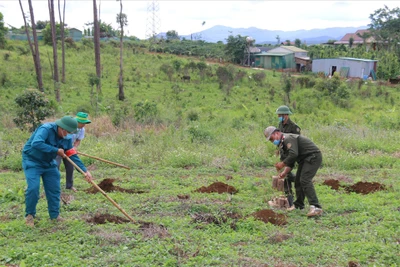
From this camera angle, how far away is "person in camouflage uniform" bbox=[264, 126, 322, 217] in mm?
6402

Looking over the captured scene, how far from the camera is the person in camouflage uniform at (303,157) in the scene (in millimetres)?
6402

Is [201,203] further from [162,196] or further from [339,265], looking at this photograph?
[339,265]

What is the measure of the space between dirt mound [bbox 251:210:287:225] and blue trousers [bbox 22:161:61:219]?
10.1ft

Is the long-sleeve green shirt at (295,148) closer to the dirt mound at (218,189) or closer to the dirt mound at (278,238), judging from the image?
the dirt mound at (278,238)

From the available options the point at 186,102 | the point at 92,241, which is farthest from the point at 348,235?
the point at 186,102

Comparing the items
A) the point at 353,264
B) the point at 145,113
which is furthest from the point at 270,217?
the point at 145,113

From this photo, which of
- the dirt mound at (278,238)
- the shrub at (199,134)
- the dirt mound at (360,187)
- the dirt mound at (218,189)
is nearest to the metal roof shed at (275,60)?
the shrub at (199,134)

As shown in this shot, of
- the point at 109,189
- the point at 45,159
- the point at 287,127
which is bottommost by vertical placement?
the point at 109,189

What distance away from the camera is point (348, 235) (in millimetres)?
5715

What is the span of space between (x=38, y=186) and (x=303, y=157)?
13.5 ft

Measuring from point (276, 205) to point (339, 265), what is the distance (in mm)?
2284

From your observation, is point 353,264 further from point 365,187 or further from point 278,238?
point 365,187

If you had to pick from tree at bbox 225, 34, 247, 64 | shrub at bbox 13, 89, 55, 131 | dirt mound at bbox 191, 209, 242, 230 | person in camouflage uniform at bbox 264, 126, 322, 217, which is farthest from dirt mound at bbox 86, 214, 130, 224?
tree at bbox 225, 34, 247, 64

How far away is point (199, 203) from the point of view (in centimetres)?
717
